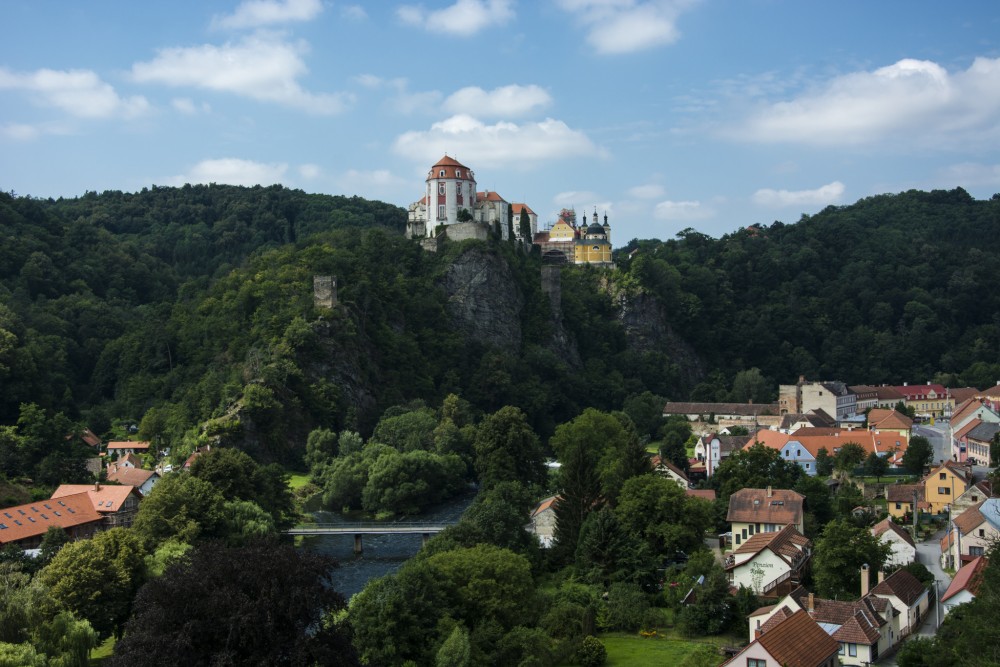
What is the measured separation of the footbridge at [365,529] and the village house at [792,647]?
2522cm

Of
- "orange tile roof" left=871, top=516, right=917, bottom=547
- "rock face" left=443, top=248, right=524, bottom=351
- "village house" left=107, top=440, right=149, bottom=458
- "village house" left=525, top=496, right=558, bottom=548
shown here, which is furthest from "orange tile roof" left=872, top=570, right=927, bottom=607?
"rock face" left=443, top=248, right=524, bottom=351

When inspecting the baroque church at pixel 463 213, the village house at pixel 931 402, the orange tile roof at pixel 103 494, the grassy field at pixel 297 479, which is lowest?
the grassy field at pixel 297 479

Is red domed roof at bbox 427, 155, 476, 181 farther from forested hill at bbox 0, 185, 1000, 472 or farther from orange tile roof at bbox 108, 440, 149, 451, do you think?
orange tile roof at bbox 108, 440, 149, 451

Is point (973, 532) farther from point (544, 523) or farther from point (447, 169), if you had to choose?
point (447, 169)

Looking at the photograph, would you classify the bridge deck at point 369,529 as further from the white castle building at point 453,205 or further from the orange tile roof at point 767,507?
the white castle building at point 453,205

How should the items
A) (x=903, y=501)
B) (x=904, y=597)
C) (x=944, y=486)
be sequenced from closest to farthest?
(x=904, y=597), (x=903, y=501), (x=944, y=486)

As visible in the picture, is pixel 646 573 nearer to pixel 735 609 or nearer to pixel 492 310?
pixel 735 609

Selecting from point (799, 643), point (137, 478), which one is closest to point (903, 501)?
point (799, 643)

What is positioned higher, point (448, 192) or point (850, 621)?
point (448, 192)

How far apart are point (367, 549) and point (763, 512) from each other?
70.6 ft

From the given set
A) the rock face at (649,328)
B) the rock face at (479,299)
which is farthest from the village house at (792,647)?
the rock face at (649,328)

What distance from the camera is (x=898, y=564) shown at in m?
39.2

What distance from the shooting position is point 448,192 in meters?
106

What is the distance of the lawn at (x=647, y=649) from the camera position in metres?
33.9
